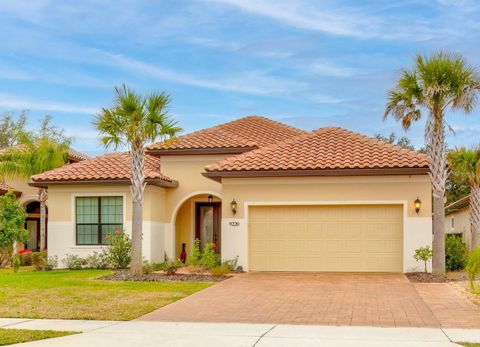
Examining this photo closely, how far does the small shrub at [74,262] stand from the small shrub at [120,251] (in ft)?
4.76

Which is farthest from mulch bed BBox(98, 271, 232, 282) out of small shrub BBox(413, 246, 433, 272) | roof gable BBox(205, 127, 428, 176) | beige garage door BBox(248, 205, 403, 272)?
small shrub BBox(413, 246, 433, 272)

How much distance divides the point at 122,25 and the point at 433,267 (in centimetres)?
1258

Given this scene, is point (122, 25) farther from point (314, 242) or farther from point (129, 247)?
point (314, 242)

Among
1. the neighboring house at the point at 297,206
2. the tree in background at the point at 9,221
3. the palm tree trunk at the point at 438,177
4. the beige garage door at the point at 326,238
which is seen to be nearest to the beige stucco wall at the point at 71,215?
the neighboring house at the point at 297,206

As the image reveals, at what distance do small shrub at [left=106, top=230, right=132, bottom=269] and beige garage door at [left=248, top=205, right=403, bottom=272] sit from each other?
14.0ft

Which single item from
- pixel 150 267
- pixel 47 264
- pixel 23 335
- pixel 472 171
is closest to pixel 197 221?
pixel 150 267

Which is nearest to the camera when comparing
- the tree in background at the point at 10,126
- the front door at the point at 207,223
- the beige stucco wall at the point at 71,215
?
the beige stucco wall at the point at 71,215

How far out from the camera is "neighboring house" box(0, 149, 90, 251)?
34000 mm

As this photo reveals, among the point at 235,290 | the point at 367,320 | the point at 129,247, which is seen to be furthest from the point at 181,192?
the point at 367,320

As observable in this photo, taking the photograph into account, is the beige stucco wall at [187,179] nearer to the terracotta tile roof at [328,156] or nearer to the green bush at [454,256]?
the terracotta tile roof at [328,156]

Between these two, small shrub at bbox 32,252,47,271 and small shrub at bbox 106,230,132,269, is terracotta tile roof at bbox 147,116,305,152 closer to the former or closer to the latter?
small shrub at bbox 106,230,132,269

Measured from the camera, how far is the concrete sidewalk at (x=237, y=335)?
1039 centimetres

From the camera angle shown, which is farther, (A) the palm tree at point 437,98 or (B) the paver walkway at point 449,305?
(A) the palm tree at point 437,98

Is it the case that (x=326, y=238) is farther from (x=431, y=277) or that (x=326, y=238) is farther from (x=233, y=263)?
(x=431, y=277)
